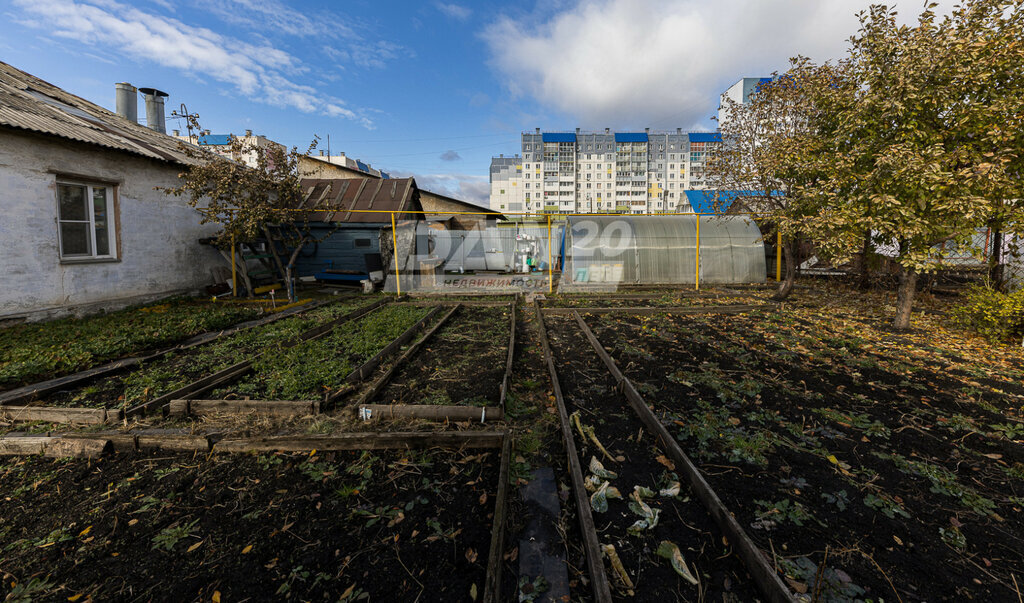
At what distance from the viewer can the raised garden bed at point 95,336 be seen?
5.41 metres

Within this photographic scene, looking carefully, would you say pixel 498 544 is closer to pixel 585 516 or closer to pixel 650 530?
pixel 585 516

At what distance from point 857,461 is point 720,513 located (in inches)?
71.5

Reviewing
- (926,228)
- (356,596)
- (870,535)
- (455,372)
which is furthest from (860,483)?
(926,228)

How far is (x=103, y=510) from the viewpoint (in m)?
2.88

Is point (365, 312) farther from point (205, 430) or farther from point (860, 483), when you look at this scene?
point (860, 483)

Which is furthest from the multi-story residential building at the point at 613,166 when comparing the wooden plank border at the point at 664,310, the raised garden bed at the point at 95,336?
the raised garden bed at the point at 95,336

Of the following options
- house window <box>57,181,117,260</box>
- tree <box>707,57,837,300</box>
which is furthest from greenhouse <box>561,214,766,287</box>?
house window <box>57,181,117,260</box>

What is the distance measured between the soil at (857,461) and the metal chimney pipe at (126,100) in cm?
2061

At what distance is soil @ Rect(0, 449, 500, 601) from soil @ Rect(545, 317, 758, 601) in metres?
0.86

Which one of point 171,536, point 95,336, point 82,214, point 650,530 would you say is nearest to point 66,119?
point 82,214

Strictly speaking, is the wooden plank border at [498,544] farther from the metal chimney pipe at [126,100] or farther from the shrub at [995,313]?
the metal chimney pipe at [126,100]

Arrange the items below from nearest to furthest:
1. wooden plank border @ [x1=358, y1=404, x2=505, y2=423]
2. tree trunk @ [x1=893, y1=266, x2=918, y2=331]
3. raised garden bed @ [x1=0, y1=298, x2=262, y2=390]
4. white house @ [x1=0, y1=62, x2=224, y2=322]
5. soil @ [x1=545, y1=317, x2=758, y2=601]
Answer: soil @ [x1=545, y1=317, x2=758, y2=601] < wooden plank border @ [x1=358, y1=404, x2=505, y2=423] < raised garden bed @ [x1=0, y1=298, x2=262, y2=390] < tree trunk @ [x1=893, y1=266, x2=918, y2=331] < white house @ [x1=0, y1=62, x2=224, y2=322]

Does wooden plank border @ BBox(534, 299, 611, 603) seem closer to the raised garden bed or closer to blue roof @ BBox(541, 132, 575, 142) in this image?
the raised garden bed

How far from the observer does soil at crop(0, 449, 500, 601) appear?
2242 millimetres
